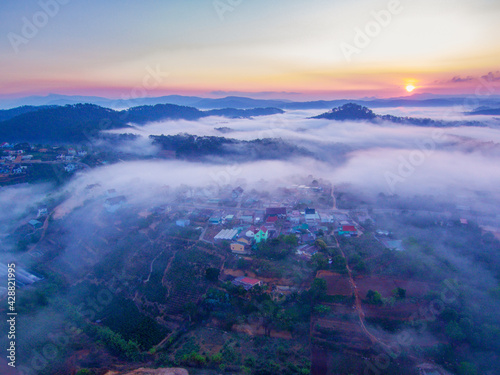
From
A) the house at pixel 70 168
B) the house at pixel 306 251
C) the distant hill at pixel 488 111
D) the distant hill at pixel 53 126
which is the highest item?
the distant hill at pixel 488 111

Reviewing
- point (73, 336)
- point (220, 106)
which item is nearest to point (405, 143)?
point (73, 336)

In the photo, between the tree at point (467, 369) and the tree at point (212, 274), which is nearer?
the tree at point (467, 369)

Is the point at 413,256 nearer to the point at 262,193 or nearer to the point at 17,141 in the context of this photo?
the point at 262,193

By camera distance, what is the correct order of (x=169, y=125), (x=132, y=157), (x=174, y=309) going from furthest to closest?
1. (x=169, y=125)
2. (x=132, y=157)
3. (x=174, y=309)

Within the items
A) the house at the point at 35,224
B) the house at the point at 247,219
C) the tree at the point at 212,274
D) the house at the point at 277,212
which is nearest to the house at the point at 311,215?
the house at the point at 277,212

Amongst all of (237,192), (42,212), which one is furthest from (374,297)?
(42,212)

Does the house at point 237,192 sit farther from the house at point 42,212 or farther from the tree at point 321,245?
the house at point 42,212
